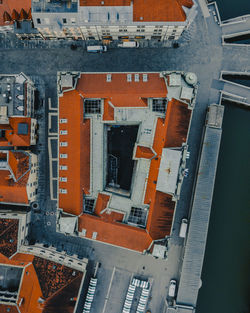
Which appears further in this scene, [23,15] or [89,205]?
[23,15]

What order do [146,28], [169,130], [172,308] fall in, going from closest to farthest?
[169,130] → [146,28] → [172,308]

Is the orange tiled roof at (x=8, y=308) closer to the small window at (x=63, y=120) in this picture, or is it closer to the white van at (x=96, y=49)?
the small window at (x=63, y=120)

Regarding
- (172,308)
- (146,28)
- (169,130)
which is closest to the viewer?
(169,130)

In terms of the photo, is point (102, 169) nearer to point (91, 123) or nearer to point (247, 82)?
point (91, 123)

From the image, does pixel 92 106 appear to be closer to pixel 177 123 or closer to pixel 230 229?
pixel 177 123

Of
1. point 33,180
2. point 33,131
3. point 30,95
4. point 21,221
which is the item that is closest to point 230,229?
point 33,180

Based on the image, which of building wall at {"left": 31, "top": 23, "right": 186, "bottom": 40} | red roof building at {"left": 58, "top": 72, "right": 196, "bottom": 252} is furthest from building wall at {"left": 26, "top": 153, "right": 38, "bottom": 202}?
building wall at {"left": 31, "top": 23, "right": 186, "bottom": 40}

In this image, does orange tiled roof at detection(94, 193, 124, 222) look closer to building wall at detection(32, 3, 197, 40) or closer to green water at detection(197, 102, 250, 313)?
green water at detection(197, 102, 250, 313)

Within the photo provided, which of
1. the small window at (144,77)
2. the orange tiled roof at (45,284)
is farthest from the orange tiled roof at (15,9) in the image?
the orange tiled roof at (45,284)

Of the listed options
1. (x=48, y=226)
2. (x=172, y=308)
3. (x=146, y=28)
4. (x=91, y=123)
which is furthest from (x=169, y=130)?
(x=172, y=308)
